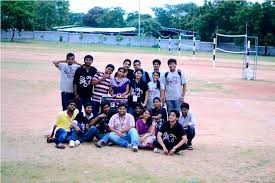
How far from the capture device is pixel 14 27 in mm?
67312

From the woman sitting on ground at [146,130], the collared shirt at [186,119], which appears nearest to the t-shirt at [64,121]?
the woman sitting on ground at [146,130]

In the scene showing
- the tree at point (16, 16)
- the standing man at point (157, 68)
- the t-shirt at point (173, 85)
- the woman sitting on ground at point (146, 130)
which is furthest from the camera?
the tree at point (16, 16)

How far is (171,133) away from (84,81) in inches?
84.3

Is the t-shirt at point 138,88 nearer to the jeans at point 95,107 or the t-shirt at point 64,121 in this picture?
the jeans at point 95,107

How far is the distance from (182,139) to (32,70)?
16566 mm

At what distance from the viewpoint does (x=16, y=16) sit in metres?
Result: 66.1

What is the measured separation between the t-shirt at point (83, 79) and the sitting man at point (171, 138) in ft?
6.11

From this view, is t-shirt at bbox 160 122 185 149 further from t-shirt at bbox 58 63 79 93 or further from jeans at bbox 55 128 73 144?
t-shirt at bbox 58 63 79 93

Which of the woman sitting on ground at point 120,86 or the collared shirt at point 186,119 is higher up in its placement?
the woman sitting on ground at point 120,86

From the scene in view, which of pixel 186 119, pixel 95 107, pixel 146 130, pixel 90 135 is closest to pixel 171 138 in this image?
pixel 146 130

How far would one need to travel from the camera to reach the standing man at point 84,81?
29.5 feet

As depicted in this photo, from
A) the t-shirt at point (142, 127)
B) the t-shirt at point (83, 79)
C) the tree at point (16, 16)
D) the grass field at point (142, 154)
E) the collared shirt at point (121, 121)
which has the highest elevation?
the tree at point (16, 16)

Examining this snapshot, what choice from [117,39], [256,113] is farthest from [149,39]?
[256,113]

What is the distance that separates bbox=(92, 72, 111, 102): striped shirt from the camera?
29.6 ft
